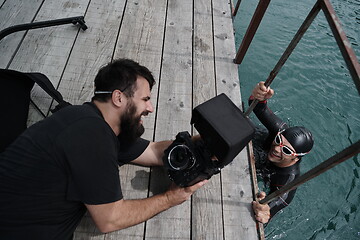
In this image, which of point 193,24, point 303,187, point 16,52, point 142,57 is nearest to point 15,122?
point 16,52

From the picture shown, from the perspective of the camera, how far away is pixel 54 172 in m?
1.23

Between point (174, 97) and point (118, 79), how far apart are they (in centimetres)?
93

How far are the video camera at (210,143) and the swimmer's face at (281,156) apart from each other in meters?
1.24

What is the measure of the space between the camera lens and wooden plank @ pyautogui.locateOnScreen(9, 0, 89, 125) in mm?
1222

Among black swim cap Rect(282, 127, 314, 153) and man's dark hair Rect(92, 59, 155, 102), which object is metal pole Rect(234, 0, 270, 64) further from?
man's dark hair Rect(92, 59, 155, 102)

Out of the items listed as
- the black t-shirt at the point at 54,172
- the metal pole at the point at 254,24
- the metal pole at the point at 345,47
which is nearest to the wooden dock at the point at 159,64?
the metal pole at the point at 254,24

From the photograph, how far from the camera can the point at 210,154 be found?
1.45 metres

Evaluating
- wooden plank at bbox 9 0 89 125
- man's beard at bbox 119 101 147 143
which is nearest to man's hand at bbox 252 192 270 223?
man's beard at bbox 119 101 147 143

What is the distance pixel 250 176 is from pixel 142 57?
5.00 ft

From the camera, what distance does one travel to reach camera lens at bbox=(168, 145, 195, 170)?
4.87 ft

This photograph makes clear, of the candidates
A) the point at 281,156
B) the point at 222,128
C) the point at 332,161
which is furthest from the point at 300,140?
the point at 222,128

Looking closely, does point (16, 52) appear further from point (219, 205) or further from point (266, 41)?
point (266, 41)

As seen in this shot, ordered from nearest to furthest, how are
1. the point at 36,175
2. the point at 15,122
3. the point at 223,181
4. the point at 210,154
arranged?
the point at 36,175 → the point at 210,154 → the point at 15,122 → the point at 223,181

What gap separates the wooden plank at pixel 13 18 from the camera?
2471mm
